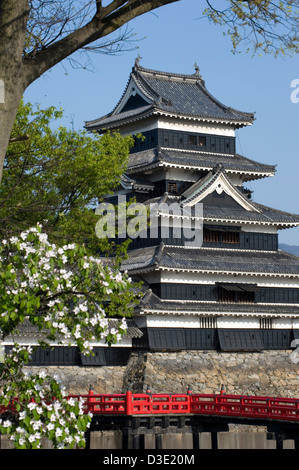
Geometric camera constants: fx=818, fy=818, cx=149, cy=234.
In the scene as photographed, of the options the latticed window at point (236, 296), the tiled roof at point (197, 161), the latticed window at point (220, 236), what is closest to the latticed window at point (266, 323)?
the latticed window at point (236, 296)

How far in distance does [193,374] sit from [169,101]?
593 inches

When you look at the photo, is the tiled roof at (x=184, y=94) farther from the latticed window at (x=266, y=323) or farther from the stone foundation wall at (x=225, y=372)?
the stone foundation wall at (x=225, y=372)

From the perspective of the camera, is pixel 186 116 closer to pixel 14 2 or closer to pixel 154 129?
pixel 154 129

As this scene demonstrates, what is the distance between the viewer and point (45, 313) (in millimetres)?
13055

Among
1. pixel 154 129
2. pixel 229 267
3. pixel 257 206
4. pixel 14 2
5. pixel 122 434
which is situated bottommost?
pixel 122 434

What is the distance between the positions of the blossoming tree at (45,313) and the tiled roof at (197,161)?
2971 cm

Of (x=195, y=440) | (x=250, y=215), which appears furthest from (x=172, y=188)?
(x=195, y=440)

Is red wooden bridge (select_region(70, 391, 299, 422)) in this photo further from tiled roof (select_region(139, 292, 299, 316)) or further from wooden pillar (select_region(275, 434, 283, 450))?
tiled roof (select_region(139, 292, 299, 316))

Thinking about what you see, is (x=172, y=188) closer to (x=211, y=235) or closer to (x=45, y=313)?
(x=211, y=235)

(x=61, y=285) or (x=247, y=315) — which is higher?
(x=247, y=315)

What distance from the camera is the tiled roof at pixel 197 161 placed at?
142ft

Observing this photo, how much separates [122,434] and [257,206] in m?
18.2

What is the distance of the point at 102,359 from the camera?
39094 millimetres

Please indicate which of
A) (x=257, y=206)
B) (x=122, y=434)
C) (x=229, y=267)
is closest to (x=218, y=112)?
(x=257, y=206)
